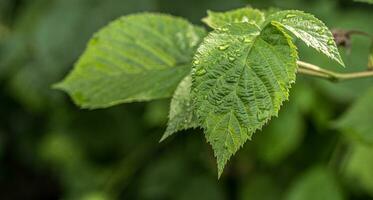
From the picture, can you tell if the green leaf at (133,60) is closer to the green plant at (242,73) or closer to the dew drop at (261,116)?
the green plant at (242,73)

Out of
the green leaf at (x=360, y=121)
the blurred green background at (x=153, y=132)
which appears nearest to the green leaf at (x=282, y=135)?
the blurred green background at (x=153, y=132)

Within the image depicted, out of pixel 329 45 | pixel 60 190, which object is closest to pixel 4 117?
pixel 60 190

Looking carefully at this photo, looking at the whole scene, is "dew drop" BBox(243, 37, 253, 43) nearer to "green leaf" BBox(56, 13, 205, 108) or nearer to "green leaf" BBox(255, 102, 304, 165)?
"green leaf" BBox(56, 13, 205, 108)

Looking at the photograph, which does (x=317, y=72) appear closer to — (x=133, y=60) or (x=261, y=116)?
(x=261, y=116)

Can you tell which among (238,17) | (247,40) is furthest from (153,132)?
(247,40)

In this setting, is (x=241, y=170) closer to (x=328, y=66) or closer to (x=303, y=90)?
(x=303, y=90)

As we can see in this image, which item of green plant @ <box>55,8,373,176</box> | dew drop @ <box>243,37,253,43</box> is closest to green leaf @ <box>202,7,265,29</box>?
green plant @ <box>55,8,373,176</box>
